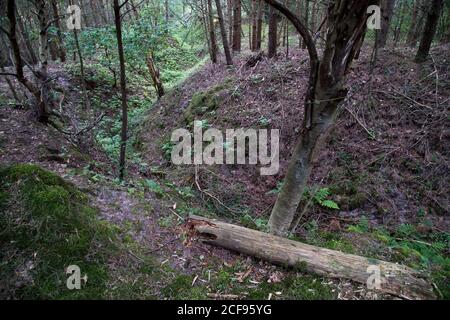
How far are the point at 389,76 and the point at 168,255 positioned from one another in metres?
7.15

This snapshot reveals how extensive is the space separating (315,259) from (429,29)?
22.9 ft

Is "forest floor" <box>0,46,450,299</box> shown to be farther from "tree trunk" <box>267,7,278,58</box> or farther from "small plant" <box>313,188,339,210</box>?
"tree trunk" <box>267,7,278,58</box>

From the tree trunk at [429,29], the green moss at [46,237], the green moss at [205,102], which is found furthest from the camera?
the green moss at [205,102]

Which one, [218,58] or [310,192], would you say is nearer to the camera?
[310,192]

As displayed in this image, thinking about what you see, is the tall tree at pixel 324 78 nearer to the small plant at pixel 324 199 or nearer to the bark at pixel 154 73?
the small plant at pixel 324 199

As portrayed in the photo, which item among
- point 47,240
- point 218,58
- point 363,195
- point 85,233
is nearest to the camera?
point 47,240

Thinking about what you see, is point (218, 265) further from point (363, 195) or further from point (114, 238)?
point (363, 195)

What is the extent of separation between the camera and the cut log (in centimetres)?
332

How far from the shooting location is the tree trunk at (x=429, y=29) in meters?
7.16

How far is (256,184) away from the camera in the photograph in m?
6.86

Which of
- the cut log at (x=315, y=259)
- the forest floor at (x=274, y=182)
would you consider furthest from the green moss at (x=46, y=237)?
the cut log at (x=315, y=259)

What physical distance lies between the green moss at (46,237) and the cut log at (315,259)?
1.36 meters

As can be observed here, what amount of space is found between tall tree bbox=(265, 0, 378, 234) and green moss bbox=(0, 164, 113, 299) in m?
2.70
